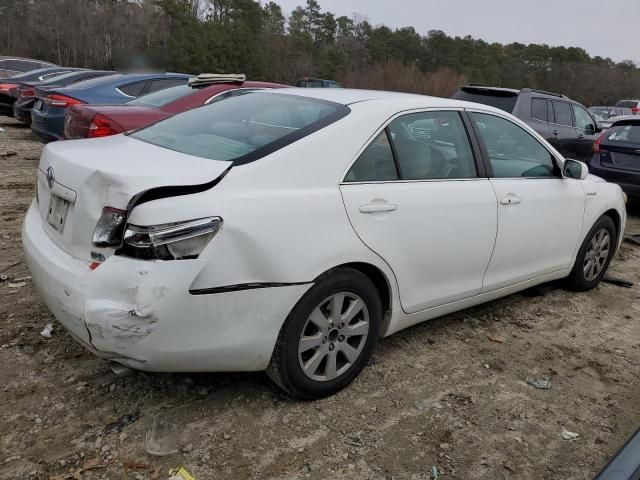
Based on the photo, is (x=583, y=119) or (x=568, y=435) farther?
(x=583, y=119)

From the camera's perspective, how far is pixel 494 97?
29.9 feet

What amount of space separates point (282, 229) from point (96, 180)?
809 mm

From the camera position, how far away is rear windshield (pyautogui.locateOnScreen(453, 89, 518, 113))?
351 inches

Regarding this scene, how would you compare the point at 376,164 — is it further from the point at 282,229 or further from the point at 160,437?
the point at 160,437

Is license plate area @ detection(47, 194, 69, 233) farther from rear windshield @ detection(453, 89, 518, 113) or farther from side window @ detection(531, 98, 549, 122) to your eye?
side window @ detection(531, 98, 549, 122)

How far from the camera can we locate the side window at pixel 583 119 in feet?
33.8

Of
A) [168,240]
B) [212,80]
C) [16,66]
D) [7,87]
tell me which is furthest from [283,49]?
[168,240]

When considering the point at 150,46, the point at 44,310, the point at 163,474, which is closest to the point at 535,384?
the point at 163,474

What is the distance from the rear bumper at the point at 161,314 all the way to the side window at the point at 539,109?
316 inches

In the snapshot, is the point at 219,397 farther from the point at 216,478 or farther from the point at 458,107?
the point at 458,107

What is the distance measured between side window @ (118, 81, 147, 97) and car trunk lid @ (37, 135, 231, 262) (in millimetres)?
6326

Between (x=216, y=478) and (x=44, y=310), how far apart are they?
1.97 meters

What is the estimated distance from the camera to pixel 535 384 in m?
3.19

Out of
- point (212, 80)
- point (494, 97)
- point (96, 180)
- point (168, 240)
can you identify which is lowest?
point (168, 240)
